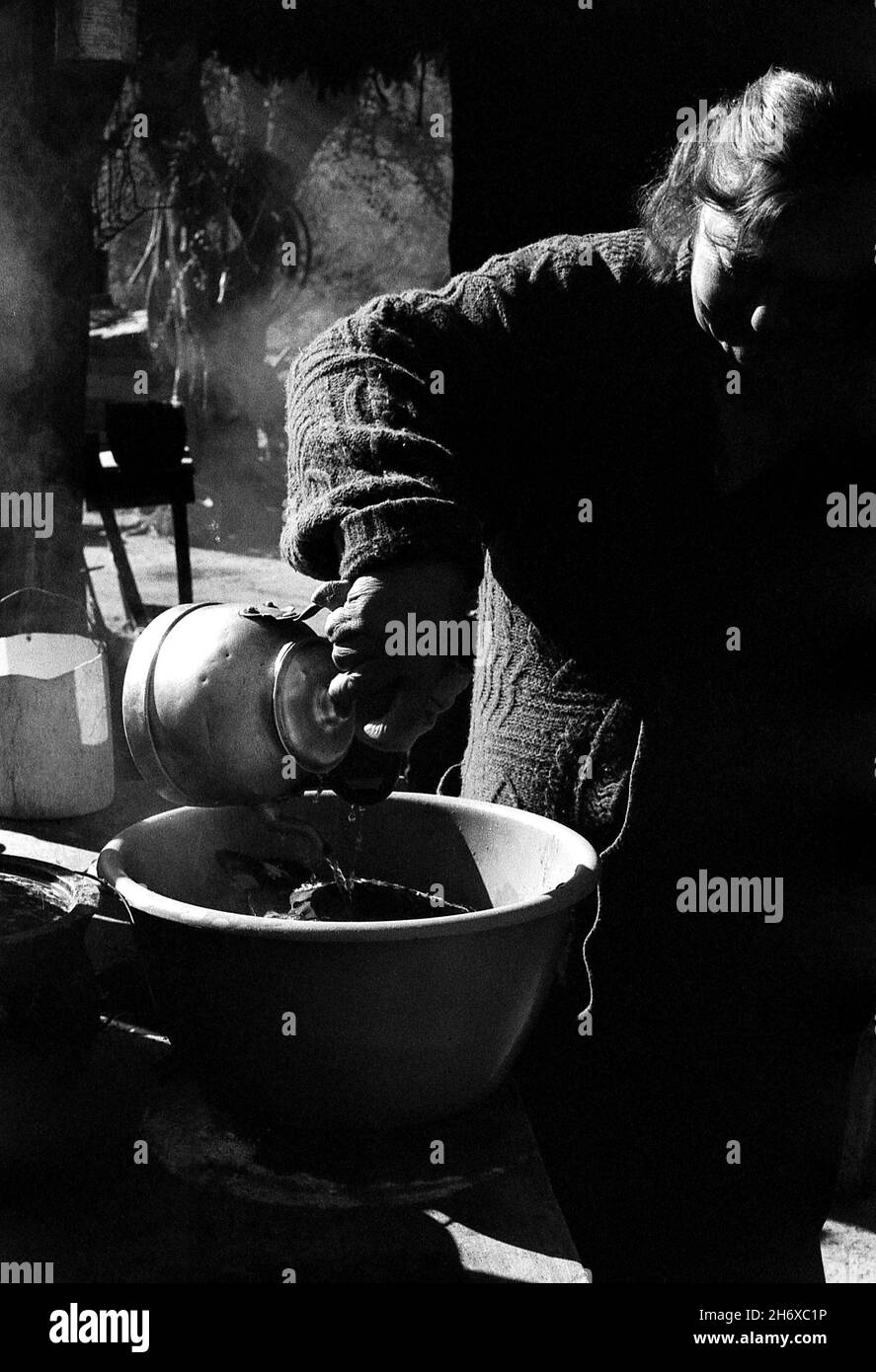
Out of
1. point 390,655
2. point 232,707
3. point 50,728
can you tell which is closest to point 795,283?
point 390,655

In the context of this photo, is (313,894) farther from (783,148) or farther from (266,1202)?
(783,148)

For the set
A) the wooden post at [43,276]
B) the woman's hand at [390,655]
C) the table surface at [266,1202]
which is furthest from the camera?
the wooden post at [43,276]

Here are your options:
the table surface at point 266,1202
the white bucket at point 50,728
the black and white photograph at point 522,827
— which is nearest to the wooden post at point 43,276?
the white bucket at point 50,728

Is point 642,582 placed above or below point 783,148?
below

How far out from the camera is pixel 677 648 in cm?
161

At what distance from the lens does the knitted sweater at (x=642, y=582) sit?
5.17ft

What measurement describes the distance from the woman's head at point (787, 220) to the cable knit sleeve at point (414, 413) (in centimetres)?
22

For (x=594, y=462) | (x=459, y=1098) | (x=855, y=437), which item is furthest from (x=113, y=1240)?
(x=855, y=437)

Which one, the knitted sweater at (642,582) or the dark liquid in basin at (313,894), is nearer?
the dark liquid in basin at (313,894)

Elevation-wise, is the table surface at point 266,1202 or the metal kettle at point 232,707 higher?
the metal kettle at point 232,707

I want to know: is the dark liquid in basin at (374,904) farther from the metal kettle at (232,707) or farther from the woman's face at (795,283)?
the woman's face at (795,283)

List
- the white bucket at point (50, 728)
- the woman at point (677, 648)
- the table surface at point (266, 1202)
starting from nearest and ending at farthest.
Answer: the table surface at point (266, 1202) < the woman at point (677, 648) < the white bucket at point (50, 728)

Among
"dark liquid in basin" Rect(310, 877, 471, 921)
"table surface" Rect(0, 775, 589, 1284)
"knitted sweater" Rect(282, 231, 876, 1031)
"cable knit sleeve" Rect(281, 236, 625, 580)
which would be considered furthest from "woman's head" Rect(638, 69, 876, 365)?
"table surface" Rect(0, 775, 589, 1284)

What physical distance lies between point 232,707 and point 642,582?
0.58m
